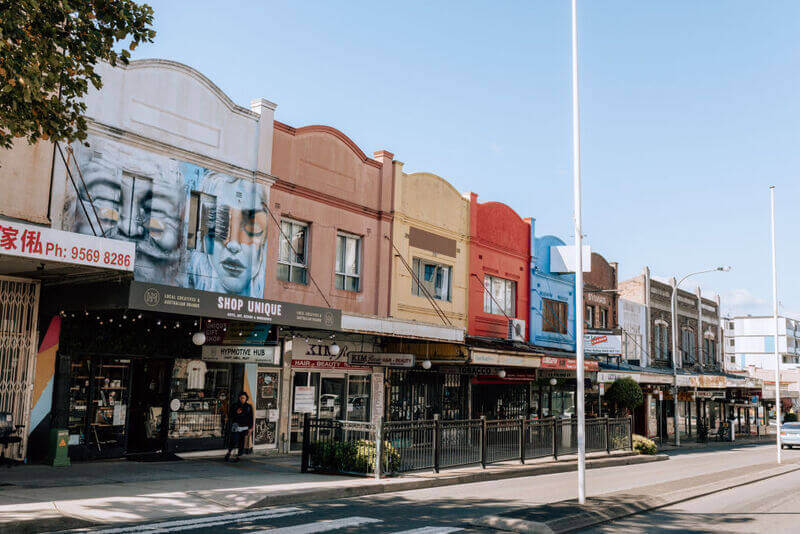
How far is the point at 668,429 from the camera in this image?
40.8 metres

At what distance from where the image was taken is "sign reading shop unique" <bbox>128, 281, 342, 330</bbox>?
13.0m

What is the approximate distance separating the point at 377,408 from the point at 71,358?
9525mm

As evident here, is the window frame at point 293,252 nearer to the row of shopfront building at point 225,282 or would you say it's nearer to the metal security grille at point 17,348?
the row of shopfront building at point 225,282

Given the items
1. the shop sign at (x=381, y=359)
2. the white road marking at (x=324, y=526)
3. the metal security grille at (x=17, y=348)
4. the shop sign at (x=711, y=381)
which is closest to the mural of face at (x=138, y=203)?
the metal security grille at (x=17, y=348)

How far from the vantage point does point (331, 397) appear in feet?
68.6

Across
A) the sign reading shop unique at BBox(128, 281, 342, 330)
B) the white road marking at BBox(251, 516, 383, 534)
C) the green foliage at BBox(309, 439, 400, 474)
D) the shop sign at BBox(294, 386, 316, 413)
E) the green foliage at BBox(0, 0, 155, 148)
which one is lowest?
the white road marking at BBox(251, 516, 383, 534)

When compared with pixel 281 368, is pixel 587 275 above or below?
above

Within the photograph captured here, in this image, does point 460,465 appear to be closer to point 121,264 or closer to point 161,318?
point 161,318

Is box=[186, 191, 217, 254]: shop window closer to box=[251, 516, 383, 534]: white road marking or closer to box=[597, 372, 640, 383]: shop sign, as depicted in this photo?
box=[251, 516, 383, 534]: white road marking

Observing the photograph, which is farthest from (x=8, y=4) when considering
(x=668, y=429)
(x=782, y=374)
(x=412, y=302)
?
→ (x=782, y=374)

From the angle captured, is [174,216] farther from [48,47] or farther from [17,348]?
[48,47]

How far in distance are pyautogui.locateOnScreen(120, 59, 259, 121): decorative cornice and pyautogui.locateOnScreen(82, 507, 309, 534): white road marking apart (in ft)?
34.1

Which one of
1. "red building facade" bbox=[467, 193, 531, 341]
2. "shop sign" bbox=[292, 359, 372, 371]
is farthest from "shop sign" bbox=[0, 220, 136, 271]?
A: "red building facade" bbox=[467, 193, 531, 341]

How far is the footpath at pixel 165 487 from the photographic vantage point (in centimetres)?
967
